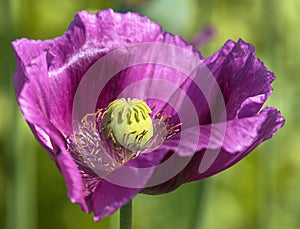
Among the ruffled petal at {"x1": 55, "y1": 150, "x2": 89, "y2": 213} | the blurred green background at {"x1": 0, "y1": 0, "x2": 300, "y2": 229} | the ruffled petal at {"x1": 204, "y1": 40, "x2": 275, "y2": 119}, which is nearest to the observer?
the ruffled petal at {"x1": 55, "y1": 150, "x2": 89, "y2": 213}

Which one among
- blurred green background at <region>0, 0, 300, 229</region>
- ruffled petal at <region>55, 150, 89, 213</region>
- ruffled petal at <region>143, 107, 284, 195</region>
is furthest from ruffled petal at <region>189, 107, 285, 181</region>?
blurred green background at <region>0, 0, 300, 229</region>

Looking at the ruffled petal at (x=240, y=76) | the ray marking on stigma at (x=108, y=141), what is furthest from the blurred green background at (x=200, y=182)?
the ruffled petal at (x=240, y=76)

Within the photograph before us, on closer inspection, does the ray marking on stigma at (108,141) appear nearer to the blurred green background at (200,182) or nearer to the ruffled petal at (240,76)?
the ruffled petal at (240,76)

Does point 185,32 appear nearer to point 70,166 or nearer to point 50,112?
point 50,112

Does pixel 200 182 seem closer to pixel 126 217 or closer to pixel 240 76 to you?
pixel 240 76

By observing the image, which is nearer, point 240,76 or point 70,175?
point 70,175

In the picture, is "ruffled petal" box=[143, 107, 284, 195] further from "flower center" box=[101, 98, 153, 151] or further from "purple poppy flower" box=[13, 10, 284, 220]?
"flower center" box=[101, 98, 153, 151]

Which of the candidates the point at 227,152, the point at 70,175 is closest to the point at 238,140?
the point at 227,152
